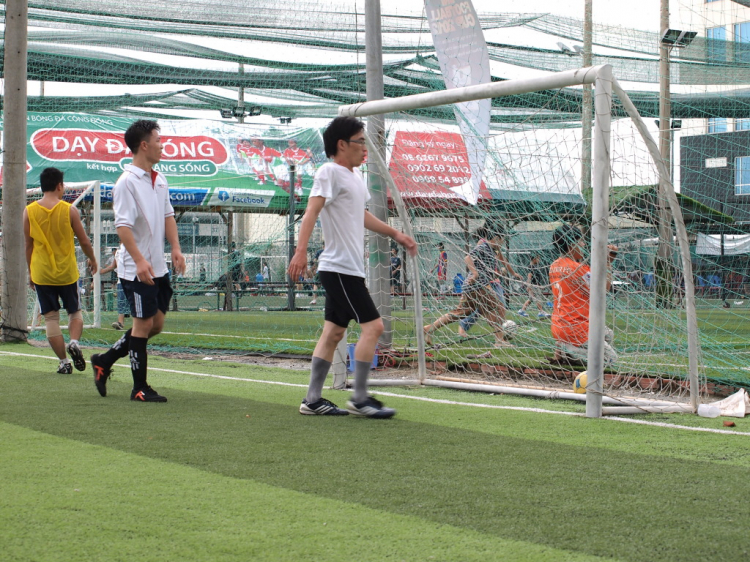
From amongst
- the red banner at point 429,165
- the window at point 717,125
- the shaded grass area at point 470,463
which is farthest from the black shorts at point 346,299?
the window at point 717,125

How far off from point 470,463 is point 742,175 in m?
9.03

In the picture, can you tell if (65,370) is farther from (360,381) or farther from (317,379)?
(360,381)

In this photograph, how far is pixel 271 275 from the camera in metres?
19.0

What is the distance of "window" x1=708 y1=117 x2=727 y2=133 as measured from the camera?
9288mm

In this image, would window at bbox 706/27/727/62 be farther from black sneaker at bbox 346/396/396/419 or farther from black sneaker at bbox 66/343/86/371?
black sneaker at bbox 66/343/86/371

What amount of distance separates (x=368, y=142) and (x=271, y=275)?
12.2 meters

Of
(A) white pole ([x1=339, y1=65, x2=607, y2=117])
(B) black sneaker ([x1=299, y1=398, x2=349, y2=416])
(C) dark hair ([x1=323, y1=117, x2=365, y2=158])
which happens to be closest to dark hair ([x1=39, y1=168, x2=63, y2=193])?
(A) white pole ([x1=339, y1=65, x2=607, y2=117])

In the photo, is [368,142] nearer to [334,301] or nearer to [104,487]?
[334,301]

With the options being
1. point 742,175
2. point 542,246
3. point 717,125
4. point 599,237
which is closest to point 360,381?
point 599,237

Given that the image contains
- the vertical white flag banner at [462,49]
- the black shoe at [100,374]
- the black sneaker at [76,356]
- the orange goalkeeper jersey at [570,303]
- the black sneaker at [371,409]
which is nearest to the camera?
the black sneaker at [371,409]

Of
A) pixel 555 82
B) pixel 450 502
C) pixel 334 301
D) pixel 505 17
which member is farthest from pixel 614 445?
pixel 505 17

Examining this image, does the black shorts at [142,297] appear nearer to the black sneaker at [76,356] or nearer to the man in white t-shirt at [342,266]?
the man in white t-shirt at [342,266]

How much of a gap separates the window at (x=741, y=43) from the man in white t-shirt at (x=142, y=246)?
8126 millimetres

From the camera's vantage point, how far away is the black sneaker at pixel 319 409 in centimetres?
539
